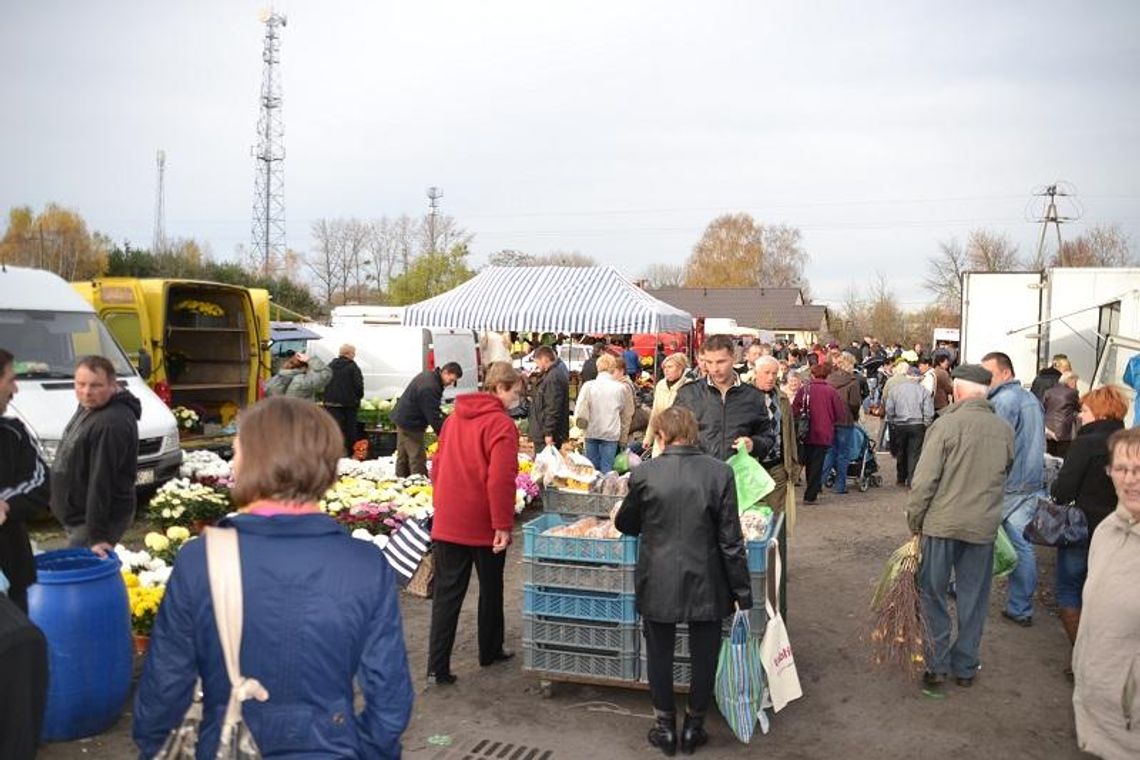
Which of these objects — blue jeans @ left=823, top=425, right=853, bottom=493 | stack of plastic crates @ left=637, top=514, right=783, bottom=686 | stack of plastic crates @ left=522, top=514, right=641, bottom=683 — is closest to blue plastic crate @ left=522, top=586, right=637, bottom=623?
stack of plastic crates @ left=522, top=514, right=641, bottom=683

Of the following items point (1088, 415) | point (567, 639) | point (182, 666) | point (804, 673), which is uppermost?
point (1088, 415)

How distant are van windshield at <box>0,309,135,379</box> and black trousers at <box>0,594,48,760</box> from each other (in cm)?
898

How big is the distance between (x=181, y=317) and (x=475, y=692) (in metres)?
10.2

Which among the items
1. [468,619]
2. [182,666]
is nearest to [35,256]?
[468,619]

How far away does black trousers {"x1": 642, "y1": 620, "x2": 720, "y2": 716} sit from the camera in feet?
15.1

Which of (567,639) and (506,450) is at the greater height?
(506,450)

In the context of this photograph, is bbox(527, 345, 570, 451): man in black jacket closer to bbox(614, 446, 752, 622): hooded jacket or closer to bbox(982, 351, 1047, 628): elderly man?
bbox(982, 351, 1047, 628): elderly man

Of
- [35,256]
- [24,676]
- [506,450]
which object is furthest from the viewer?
[35,256]

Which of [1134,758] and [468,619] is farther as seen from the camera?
[468,619]

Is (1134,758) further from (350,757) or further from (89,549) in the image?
(89,549)

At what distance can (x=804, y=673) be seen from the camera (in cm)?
606

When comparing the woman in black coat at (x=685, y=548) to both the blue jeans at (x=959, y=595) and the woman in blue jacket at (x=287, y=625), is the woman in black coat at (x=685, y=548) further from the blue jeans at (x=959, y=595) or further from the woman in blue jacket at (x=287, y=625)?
the woman in blue jacket at (x=287, y=625)

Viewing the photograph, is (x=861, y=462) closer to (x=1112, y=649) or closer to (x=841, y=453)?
(x=841, y=453)

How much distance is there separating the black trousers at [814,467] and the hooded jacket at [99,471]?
881cm
